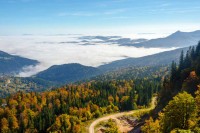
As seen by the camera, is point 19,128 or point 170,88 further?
point 19,128

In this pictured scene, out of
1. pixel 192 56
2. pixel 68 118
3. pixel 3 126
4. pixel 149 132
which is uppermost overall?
pixel 192 56

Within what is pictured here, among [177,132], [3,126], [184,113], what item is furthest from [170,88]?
[3,126]

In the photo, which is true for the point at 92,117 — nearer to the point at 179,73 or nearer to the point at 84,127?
the point at 84,127

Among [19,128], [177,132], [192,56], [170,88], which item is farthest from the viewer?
[19,128]

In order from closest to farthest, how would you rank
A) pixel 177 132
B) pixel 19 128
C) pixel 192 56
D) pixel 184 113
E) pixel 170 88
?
pixel 177 132 → pixel 184 113 → pixel 170 88 → pixel 192 56 → pixel 19 128

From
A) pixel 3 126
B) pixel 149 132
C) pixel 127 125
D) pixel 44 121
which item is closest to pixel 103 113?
pixel 127 125

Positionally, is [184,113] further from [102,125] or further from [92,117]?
[92,117]

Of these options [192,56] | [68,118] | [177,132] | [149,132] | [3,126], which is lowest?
[3,126]

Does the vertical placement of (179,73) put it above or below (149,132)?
above


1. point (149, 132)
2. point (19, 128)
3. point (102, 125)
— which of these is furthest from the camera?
point (19, 128)
